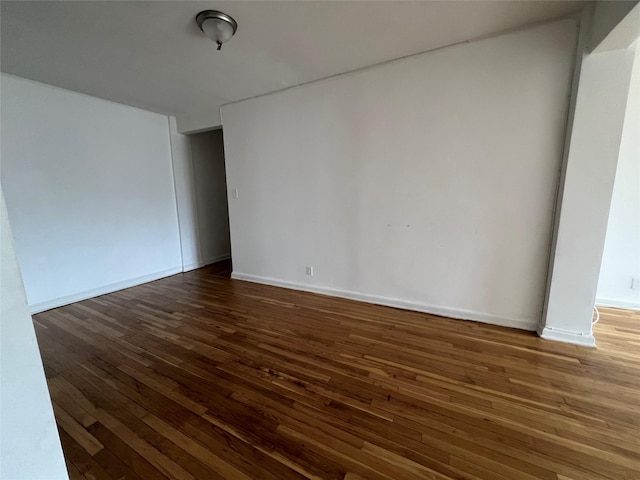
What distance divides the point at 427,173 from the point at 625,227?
2.04m

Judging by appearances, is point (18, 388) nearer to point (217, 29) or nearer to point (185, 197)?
point (217, 29)

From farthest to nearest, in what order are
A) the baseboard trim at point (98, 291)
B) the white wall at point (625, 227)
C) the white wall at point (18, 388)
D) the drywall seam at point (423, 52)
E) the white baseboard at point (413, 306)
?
the baseboard trim at point (98, 291) → the white wall at point (625, 227) → the white baseboard at point (413, 306) → the drywall seam at point (423, 52) → the white wall at point (18, 388)

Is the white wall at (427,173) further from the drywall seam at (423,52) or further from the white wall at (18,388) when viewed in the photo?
the white wall at (18,388)

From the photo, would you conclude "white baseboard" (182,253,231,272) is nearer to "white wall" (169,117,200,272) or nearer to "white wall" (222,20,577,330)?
"white wall" (169,117,200,272)

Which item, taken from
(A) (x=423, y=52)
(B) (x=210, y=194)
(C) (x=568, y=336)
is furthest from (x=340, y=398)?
(B) (x=210, y=194)

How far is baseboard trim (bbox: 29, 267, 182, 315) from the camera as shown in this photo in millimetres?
2904

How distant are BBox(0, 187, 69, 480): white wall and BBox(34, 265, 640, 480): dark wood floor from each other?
0.59 m

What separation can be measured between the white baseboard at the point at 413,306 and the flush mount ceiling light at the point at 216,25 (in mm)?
2584

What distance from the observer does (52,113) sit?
9.48 feet

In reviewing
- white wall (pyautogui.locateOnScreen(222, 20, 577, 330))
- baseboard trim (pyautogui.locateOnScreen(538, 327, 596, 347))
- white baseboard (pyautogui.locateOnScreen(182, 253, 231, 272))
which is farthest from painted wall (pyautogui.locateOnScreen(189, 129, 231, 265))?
baseboard trim (pyautogui.locateOnScreen(538, 327, 596, 347))

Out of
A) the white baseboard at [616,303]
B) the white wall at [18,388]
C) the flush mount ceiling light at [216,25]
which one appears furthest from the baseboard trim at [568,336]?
the flush mount ceiling light at [216,25]

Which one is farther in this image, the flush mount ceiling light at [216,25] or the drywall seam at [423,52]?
the drywall seam at [423,52]

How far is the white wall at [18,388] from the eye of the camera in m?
0.67

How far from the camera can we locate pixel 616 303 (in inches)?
104
